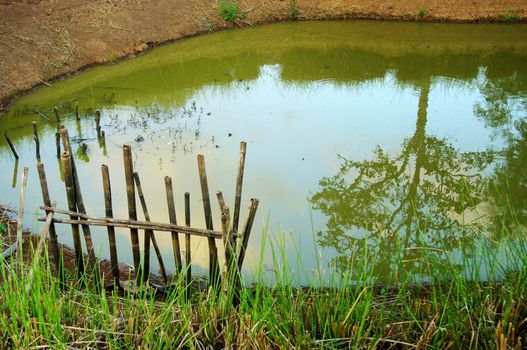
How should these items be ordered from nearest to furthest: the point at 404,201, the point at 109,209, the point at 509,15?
the point at 109,209 < the point at 404,201 < the point at 509,15

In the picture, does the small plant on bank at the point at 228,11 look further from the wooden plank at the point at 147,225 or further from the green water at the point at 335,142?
the wooden plank at the point at 147,225

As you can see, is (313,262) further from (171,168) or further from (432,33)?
(432,33)

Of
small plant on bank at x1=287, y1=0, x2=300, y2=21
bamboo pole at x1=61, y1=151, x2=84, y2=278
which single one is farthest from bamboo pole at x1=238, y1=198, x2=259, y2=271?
small plant on bank at x1=287, y1=0, x2=300, y2=21

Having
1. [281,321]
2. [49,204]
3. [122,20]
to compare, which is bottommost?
[281,321]

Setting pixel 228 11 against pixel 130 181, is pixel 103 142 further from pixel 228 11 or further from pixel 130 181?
pixel 228 11

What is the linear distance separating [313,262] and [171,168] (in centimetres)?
228

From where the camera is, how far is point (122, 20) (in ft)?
36.5

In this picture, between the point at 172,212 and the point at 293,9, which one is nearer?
the point at 172,212

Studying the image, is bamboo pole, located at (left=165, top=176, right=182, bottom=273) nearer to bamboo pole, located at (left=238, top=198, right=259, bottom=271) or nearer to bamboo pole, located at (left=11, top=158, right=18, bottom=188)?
bamboo pole, located at (left=238, top=198, right=259, bottom=271)

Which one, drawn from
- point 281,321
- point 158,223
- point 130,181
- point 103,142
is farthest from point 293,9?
point 281,321

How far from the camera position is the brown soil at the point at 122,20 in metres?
9.44

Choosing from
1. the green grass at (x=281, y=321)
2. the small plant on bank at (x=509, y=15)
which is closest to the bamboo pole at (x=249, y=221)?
the green grass at (x=281, y=321)

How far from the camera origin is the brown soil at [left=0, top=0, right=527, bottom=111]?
944 centimetres

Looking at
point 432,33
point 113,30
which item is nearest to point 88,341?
point 113,30
